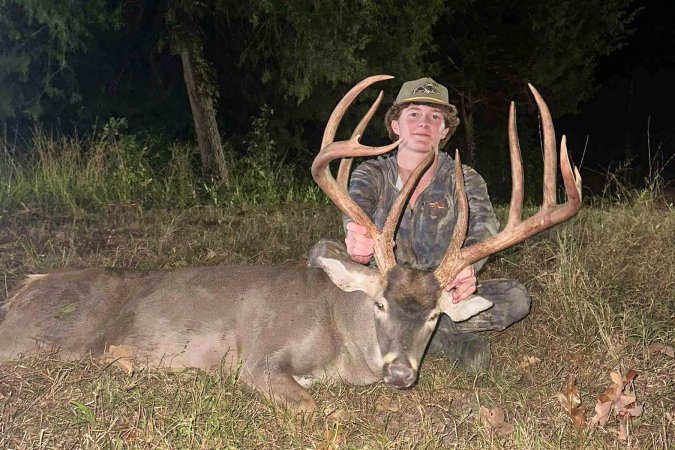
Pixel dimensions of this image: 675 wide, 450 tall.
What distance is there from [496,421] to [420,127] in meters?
2.16

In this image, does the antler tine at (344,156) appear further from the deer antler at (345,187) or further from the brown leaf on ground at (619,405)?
the brown leaf on ground at (619,405)

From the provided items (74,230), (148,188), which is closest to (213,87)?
(148,188)

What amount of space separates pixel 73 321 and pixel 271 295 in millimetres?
1174

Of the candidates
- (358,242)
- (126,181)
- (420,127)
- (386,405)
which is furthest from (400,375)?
(126,181)

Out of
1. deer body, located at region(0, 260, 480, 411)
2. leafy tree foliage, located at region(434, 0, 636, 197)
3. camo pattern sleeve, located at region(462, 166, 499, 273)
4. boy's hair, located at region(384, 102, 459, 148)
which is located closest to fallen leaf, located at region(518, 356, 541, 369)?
camo pattern sleeve, located at region(462, 166, 499, 273)

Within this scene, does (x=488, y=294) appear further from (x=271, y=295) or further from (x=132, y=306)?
(x=132, y=306)

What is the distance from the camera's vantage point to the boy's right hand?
13.7 feet

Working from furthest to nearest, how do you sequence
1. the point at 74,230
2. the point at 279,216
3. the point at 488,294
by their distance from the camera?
the point at 279,216 < the point at 74,230 < the point at 488,294

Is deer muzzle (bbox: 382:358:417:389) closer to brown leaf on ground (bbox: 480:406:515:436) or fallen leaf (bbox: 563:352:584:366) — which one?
brown leaf on ground (bbox: 480:406:515:436)

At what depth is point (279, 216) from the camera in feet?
24.5

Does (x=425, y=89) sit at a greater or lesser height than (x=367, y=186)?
greater

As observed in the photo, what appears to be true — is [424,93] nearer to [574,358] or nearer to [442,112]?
[442,112]

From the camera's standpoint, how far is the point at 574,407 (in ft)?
11.5

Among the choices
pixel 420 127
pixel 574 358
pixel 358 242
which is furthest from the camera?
pixel 420 127
